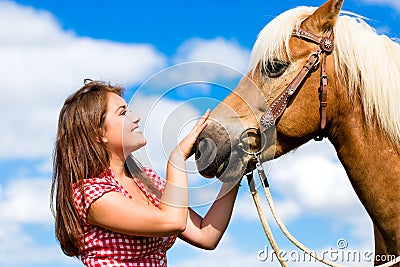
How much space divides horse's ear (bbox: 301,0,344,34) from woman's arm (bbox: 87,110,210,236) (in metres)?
1.43

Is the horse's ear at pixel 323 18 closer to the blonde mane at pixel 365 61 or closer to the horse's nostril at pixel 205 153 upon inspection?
the blonde mane at pixel 365 61

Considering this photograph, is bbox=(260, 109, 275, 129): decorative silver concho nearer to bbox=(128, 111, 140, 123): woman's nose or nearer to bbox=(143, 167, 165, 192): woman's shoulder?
bbox=(143, 167, 165, 192): woman's shoulder

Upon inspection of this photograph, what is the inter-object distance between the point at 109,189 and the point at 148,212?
0.74ft

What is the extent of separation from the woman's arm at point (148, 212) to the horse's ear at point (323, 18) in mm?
1426

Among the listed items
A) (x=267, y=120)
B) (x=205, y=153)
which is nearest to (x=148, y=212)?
(x=205, y=153)

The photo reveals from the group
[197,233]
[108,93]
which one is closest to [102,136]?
[108,93]

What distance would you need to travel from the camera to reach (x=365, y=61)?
2947 millimetres

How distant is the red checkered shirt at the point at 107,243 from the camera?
2258 millimetres

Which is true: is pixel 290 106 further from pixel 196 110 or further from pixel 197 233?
pixel 197 233

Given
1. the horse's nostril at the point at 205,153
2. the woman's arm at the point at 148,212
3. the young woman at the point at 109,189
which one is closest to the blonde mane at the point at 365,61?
the horse's nostril at the point at 205,153

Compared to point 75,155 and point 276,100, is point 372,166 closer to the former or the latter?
point 276,100

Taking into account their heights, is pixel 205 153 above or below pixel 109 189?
above

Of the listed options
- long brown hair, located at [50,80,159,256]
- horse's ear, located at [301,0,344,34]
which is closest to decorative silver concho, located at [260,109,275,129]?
horse's ear, located at [301,0,344,34]

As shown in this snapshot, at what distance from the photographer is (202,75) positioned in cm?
266
